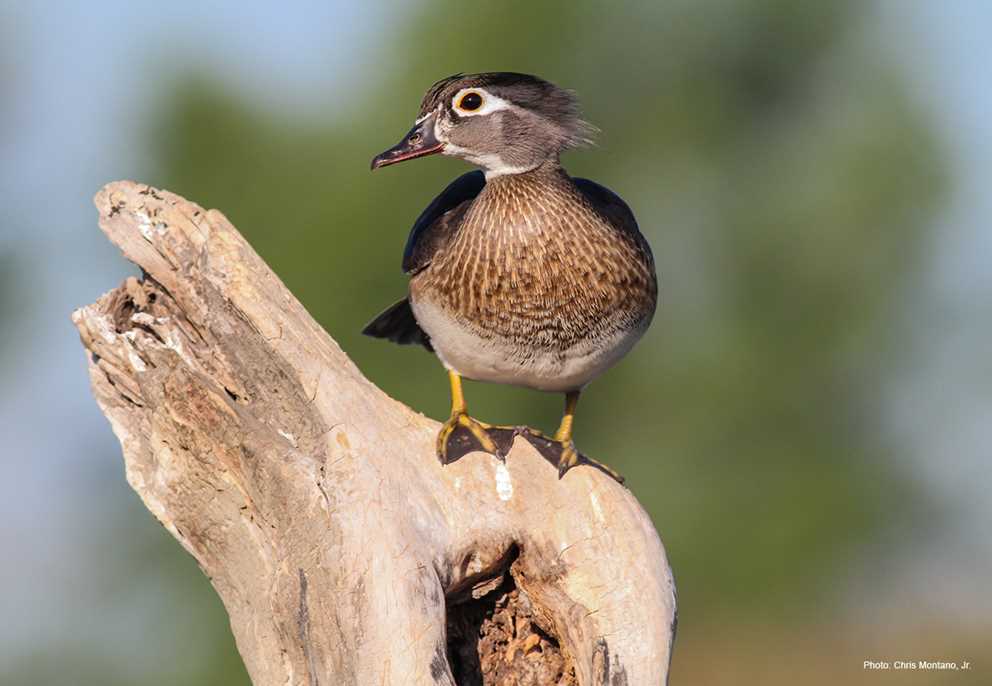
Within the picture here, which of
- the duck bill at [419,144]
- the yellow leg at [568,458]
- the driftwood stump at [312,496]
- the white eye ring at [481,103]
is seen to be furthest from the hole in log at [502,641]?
the white eye ring at [481,103]

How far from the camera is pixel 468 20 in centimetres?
1495

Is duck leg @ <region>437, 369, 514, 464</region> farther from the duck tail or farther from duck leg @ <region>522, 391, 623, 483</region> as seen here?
the duck tail

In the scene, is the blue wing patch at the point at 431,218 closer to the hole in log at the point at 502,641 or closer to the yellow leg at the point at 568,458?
the yellow leg at the point at 568,458

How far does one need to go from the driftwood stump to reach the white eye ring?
1.20 metres

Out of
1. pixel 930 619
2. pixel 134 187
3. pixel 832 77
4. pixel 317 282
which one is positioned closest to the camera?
pixel 134 187

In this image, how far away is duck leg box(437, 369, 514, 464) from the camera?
4.94 metres

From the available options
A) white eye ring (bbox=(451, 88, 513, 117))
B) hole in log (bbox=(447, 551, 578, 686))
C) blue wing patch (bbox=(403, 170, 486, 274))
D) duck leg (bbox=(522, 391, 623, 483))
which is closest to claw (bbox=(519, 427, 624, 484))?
duck leg (bbox=(522, 391, 623, 483))

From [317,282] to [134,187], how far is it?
28.8 ft

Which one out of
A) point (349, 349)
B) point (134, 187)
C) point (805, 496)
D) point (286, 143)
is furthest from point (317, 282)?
point (134, 187)

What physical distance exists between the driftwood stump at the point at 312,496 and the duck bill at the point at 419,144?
93cm

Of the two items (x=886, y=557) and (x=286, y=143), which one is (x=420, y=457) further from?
(x=886, y=557)

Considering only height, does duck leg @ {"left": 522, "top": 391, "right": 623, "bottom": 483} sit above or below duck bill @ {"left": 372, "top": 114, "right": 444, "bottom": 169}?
below

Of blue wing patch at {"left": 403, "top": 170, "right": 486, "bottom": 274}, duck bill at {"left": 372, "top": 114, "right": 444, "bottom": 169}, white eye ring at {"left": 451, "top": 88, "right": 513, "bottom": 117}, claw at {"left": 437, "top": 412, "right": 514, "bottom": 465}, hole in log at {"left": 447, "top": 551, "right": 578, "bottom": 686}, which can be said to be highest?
white eye ring at {"left": 451, "top": 88, "right": 513, "bottom": 117}

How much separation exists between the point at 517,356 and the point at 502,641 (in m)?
1.10
